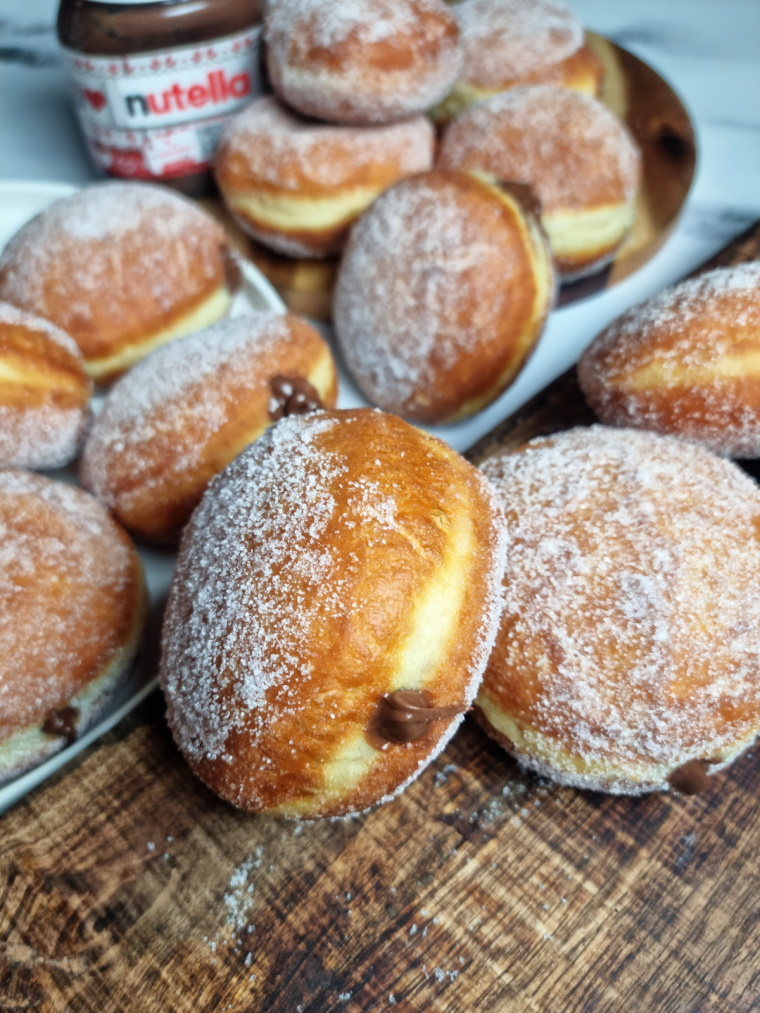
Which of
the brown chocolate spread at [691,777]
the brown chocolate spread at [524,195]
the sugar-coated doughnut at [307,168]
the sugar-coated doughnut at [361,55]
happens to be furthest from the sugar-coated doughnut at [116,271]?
the brown chocolate spread at [691,777]

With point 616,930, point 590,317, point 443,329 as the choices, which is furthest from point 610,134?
point 616,930

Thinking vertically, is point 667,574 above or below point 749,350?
below

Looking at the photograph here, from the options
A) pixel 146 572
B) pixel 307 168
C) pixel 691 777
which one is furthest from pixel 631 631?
pixel 307 168

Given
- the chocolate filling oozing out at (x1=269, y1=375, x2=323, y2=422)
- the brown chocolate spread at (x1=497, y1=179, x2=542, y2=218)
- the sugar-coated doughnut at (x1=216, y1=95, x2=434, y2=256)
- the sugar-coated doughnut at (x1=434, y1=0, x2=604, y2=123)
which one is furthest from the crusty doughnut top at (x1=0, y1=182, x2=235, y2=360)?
the sugar-coated doughnut at (x1=434, y1=0, x2=604, y2=123)

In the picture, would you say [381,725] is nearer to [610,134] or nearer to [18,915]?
[18,915]

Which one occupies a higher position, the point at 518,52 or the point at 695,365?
the point at 518,52

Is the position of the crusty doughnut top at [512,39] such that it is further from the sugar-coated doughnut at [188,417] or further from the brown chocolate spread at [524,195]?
the sugar-coated doughnut at [188,417]

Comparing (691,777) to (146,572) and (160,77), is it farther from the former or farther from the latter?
(160,77)
